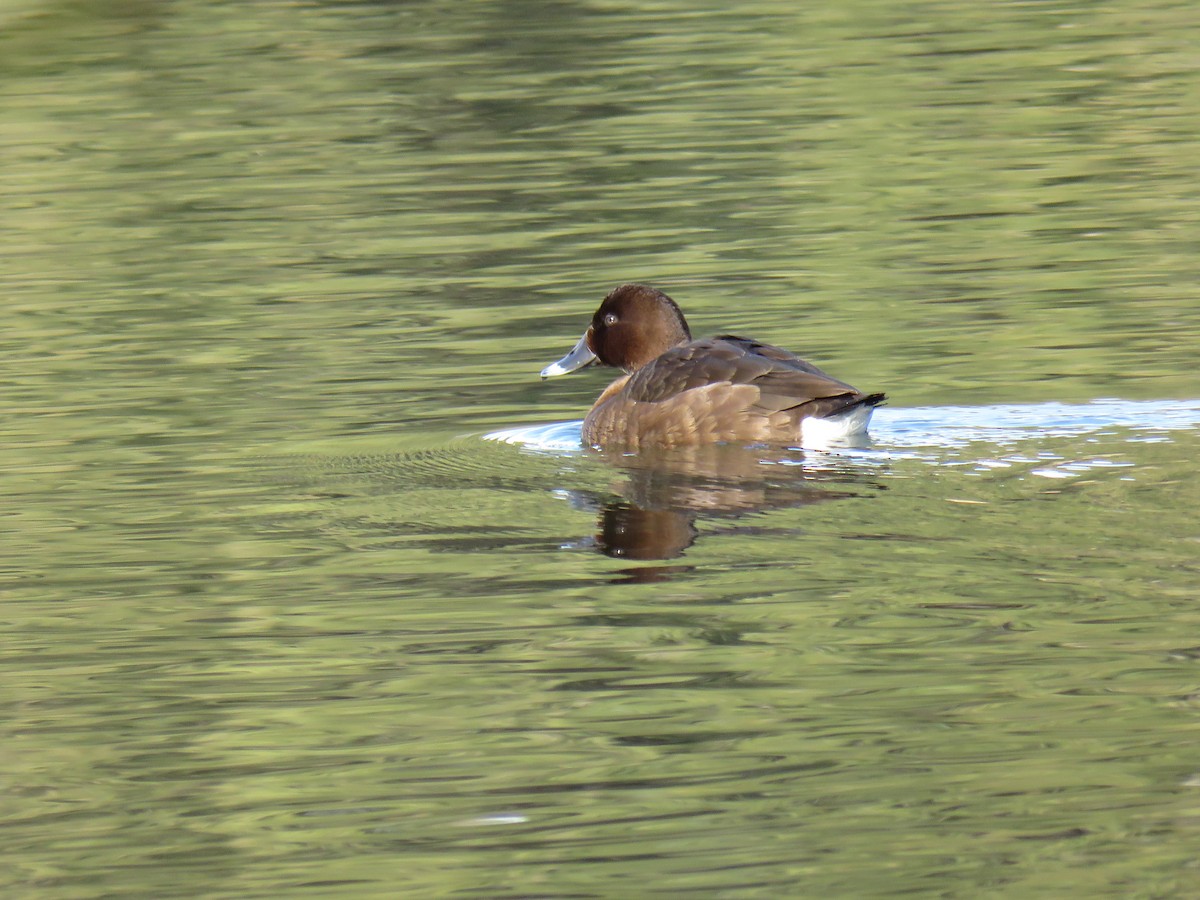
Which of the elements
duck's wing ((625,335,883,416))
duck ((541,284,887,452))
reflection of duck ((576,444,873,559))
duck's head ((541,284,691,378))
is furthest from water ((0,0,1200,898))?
duck's head ((541,284,691,378))

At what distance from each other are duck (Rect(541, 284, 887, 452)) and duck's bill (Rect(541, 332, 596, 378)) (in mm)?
807

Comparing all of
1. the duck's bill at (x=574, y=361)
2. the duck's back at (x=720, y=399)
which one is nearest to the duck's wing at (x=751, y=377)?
the duck's back at (x=720, y=399)

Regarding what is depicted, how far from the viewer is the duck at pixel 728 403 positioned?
29.0 feet

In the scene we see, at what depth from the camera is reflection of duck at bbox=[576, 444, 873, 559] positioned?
764 centimetres

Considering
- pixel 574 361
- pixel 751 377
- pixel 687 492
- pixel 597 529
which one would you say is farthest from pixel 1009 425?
pixel 574 361

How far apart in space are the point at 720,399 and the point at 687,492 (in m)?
0.85

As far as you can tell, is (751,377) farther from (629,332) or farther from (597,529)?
(629,332)

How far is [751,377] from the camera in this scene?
9078mm

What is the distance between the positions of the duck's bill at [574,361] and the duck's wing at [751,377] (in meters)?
1.07

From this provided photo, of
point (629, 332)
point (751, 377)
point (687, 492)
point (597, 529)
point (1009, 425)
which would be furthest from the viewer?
point (629, 332)

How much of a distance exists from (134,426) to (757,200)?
6.69 metres

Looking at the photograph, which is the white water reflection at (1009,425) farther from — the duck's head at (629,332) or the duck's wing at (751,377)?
the duck's head at (629,332)

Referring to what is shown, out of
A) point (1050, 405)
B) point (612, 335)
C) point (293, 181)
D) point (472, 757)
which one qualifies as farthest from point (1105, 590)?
point (293, 181)

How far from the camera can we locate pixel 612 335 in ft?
35.4
